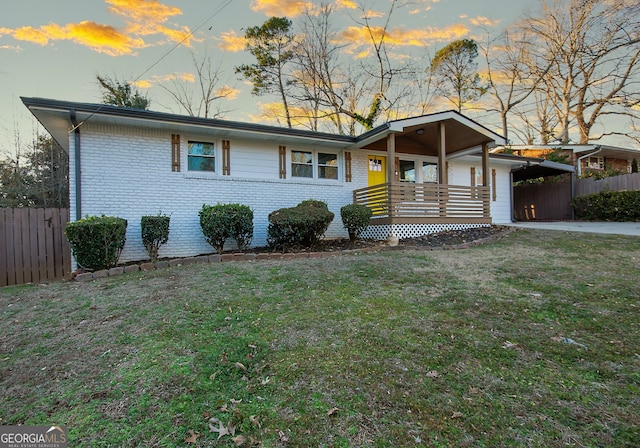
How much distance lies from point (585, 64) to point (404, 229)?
17.9 metres

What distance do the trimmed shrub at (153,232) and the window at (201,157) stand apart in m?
1.98

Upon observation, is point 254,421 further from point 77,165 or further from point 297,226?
point 77,165

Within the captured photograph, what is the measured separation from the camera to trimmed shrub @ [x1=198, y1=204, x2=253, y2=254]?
8.05m

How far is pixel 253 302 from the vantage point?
14.6 feet

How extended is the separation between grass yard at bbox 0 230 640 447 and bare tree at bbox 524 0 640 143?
17594mm

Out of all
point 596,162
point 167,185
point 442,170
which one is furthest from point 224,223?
point 596,162

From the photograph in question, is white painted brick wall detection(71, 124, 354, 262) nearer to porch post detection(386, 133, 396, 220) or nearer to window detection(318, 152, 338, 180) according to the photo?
window detection(318, 152, 338, 180)

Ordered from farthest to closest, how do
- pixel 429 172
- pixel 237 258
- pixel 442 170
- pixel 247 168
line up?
pixel 429 172 → pixel 442 170 → pixel 247 168 → pixel 237 258

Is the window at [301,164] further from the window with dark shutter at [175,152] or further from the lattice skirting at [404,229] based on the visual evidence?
the window with dark shutter at [175,152]

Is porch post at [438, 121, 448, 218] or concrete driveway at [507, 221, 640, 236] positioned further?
porch post at [438, 121, 448, 218]

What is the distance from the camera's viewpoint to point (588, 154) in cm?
1806

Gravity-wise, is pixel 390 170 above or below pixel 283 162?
below

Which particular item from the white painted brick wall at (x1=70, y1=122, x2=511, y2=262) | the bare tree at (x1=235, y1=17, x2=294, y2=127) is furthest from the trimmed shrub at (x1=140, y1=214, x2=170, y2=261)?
the bare tree at (x1=235, y1=17, x2=294, y2=127)

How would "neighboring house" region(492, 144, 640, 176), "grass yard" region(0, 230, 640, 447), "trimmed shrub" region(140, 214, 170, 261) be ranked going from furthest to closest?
"neighboring house" region(492, 144, 640, 176) < "trimmed shrub" region(140, 214, 170, 261) < "grass yard" region(0, 230, 640, 447)
